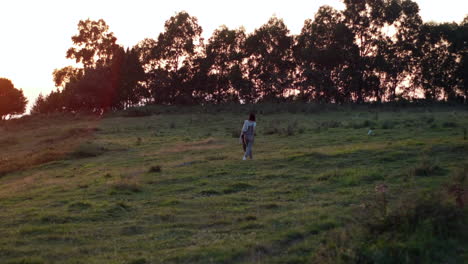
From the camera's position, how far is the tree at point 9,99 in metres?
109

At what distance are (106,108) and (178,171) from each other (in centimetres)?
6402

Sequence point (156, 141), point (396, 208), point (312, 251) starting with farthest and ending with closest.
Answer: point (156, 141), point (396, 208), point (312, 251)

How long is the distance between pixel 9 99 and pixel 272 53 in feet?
210

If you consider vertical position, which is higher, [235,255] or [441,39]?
[441,39]

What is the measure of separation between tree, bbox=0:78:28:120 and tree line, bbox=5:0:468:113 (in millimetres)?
30322

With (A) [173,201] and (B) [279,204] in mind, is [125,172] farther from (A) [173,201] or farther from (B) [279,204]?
(B) [279,204]

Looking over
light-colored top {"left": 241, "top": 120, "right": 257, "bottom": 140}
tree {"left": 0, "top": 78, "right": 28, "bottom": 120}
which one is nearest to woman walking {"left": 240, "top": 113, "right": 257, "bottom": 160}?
light-colored top {"left": 241, "top": 120, "right": 257, "bottom": 140}

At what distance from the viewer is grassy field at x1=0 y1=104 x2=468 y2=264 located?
9.84 meters

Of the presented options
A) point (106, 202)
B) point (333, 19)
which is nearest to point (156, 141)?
point (106, 202)

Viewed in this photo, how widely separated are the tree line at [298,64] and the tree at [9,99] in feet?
99.5

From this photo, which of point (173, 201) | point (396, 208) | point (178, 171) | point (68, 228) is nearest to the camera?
point (396, 208)

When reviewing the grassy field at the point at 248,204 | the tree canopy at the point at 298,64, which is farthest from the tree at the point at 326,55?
the grassy field at the point at 248,204

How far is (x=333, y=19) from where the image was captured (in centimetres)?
7250

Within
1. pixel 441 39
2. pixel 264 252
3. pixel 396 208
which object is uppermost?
pixel 441 39
